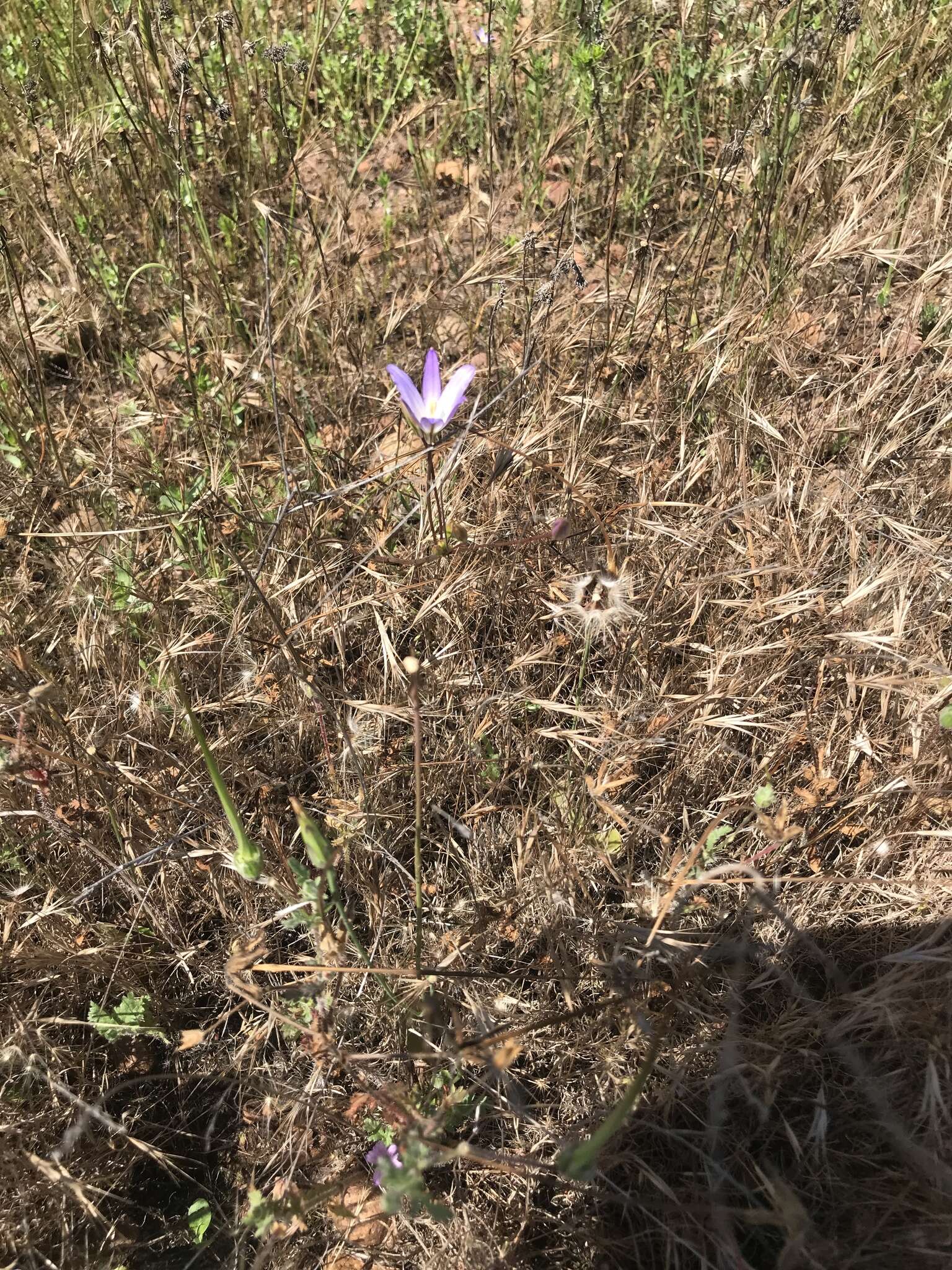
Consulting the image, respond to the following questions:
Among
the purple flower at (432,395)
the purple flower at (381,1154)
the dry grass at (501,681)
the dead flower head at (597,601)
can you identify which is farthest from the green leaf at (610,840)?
the purple flower at (432,395)

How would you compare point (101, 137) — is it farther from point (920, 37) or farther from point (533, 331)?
point (920, 37)

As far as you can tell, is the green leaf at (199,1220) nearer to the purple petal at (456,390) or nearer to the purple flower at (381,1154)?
the purple flower at (381,1154)

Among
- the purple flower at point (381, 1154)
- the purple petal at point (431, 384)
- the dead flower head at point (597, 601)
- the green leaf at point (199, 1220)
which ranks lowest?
the green leaf at point (199, 1220)

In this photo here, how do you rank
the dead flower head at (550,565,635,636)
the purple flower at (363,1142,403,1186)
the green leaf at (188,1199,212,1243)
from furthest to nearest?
the dead flower head at (550,565,635,636) → the green leaf at (188,1199,212,1243) → the purple flower at (363,1142,403,1186)

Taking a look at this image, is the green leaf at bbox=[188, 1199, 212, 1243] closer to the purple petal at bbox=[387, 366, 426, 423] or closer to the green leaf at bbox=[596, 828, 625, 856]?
the green leaf at bbox=[596, 828, 625, 856]

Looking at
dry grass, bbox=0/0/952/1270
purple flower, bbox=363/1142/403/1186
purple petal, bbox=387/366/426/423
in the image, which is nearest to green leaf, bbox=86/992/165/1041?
dry grass, bbox=0/0/952/1270

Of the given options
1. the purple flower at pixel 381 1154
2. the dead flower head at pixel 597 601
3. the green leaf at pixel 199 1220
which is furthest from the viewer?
the dead flower head at pixel 597 601
